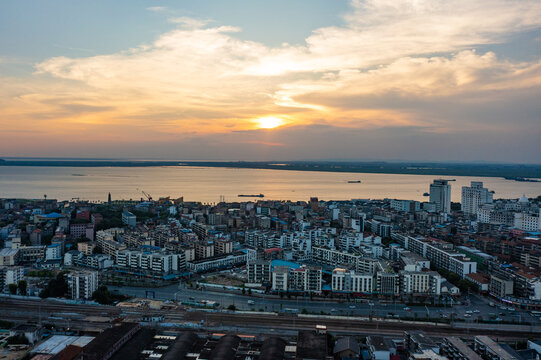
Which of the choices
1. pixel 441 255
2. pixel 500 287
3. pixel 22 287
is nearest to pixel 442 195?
pixel 441 255

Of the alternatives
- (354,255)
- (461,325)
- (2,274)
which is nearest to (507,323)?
(461,325)

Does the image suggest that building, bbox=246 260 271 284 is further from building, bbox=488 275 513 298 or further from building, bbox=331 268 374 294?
building, bbox=488 275 513 298

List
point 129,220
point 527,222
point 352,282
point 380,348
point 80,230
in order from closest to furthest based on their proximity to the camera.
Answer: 1. point 380,348
2. point 352,282
3. point 80,230
4. point 527,222
5. point 129,220

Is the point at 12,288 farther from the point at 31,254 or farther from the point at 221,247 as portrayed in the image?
the point at 221,247

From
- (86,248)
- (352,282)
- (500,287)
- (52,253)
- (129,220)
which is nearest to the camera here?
(500,287)

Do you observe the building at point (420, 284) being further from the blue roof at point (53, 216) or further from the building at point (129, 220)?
the blue roof at point (53, 216)

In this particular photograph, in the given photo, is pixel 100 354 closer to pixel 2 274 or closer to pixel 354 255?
pixel 2 274
